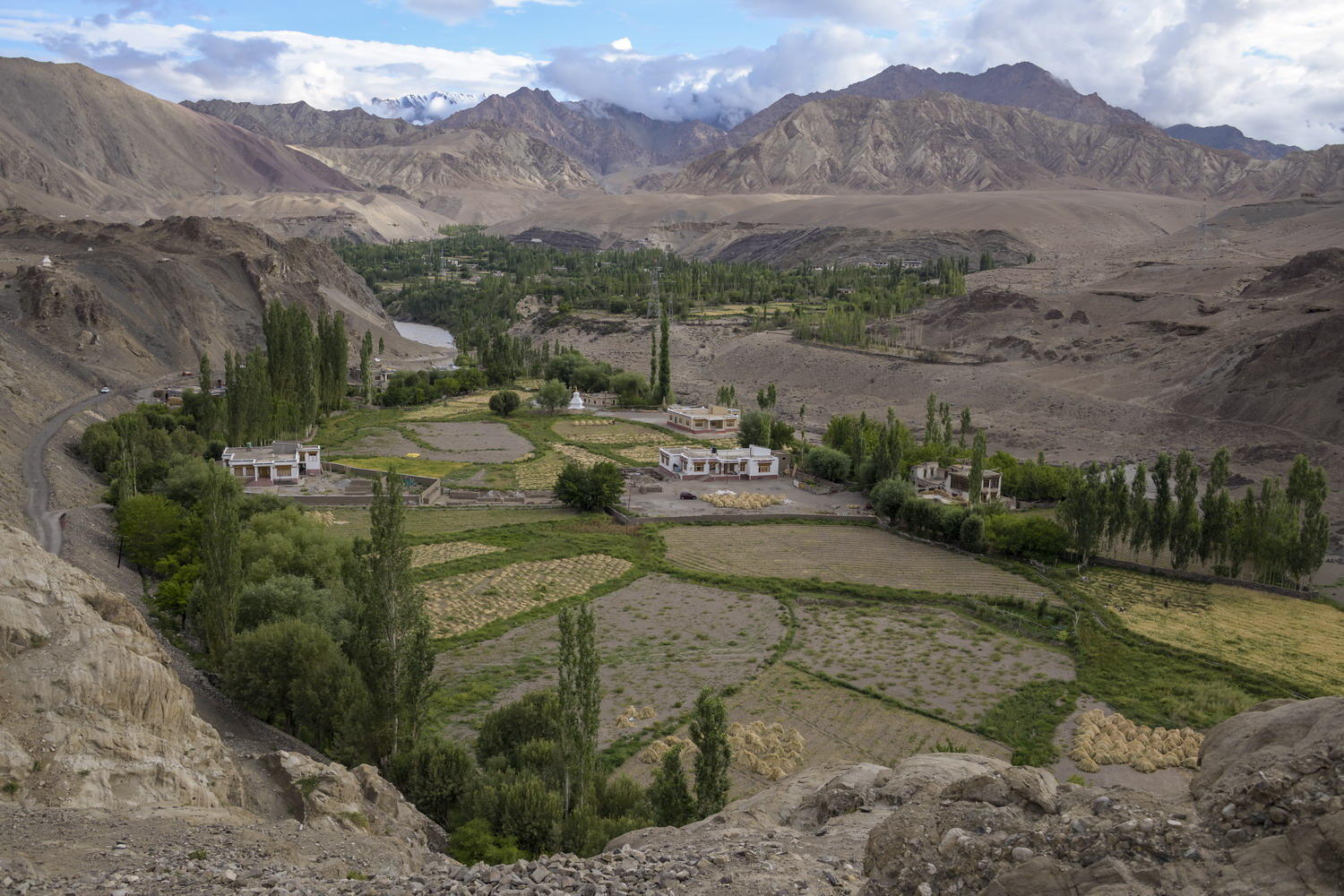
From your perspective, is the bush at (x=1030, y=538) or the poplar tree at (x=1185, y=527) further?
the bush at (x=1030, y=538)

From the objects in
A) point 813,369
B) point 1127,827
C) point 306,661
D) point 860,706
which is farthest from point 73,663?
point 813,369

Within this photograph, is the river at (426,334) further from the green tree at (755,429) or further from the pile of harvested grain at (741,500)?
the pile of harvested grain at (741,500)

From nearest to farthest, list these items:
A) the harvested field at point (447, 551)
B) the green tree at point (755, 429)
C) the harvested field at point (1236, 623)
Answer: the harvested field at point (1236, 623) → the harvested field at point (447, 551) → the green tree at point (755, 429)

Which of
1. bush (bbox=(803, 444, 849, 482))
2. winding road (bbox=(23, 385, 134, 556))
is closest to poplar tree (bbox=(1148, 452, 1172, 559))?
bush (bbox=(803, 444, 849, 482))

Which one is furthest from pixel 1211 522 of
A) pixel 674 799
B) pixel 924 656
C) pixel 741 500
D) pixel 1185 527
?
pixel 674 799

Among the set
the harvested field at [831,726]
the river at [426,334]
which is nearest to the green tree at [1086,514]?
the harvested field at [831,726]

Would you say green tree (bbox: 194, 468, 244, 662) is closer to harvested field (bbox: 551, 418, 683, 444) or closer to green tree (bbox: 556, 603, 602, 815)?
green tree (bbox: 556, 603, 602, 815)

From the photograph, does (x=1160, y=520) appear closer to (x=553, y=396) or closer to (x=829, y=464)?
(x=829, y=464)
